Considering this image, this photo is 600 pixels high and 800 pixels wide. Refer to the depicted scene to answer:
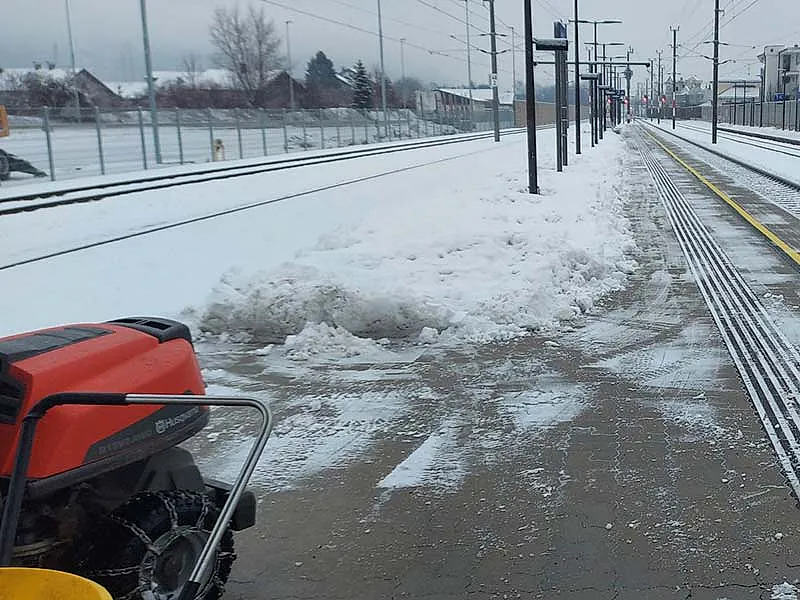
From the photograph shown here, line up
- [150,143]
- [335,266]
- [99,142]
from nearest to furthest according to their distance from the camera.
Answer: [335,266] < [99,142] < [150,143]

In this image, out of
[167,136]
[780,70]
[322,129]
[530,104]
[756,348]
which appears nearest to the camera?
[756,348]

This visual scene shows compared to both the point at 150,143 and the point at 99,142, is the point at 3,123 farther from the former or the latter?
the point at 150,143

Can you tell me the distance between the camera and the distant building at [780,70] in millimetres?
90438

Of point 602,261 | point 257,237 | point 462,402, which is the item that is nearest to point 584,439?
point 462,402

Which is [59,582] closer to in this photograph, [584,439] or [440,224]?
[584,439]

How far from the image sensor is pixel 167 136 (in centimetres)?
3806

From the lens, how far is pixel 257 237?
568 inches

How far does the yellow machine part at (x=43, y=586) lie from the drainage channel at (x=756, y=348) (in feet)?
11.7

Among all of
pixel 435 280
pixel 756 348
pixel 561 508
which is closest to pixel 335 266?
pixel 435 280

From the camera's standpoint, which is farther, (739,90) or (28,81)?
(739,90)

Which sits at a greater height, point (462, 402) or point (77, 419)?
point (77, 419)

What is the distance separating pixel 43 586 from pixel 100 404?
0.69m

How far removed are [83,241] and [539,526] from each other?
40.0ft

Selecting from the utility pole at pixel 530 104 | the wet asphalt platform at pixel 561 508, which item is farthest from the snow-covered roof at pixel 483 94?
the wet asphalt platform at pixel 561 508
